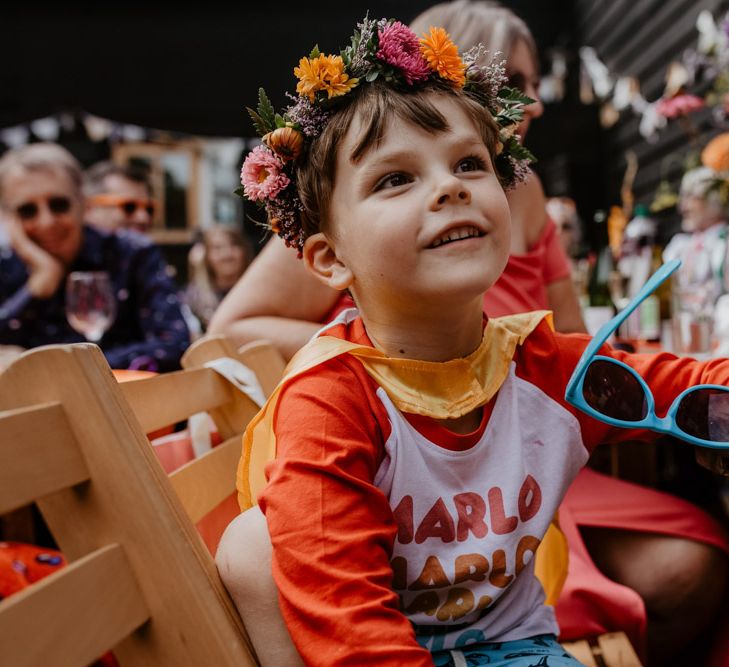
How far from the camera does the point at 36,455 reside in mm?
667

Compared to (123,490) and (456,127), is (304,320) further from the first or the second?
(123,490)

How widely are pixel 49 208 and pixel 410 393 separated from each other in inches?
96.2

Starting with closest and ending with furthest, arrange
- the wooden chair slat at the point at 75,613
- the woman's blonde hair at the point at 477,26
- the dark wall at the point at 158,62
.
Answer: the wooden chair slat at the point at 75,613 < the woman's blonde hair at the point at 477,26 < the dark wall at the point at 158,62

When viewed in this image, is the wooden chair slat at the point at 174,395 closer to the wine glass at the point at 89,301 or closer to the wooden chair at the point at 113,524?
the wooden chair at the point at 113,524

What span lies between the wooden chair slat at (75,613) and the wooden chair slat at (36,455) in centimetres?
7

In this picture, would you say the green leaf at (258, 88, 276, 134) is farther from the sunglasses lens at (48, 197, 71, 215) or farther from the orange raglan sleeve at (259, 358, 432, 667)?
the sunglasses lens at (48, 197, 71, 215)

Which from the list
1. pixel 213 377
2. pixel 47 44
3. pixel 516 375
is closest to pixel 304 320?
pixel 213 377

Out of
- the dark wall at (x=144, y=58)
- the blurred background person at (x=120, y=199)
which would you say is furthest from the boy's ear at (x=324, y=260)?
the dark wall at (x=144, y=58)

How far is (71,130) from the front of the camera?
30.8ft

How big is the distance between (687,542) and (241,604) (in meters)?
1.03

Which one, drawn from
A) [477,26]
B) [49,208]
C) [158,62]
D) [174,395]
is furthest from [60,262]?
[158,62]

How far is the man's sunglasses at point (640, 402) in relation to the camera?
859 mm

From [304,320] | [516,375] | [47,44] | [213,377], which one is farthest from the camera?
[47,44]

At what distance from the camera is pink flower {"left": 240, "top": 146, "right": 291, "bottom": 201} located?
1081 mm
